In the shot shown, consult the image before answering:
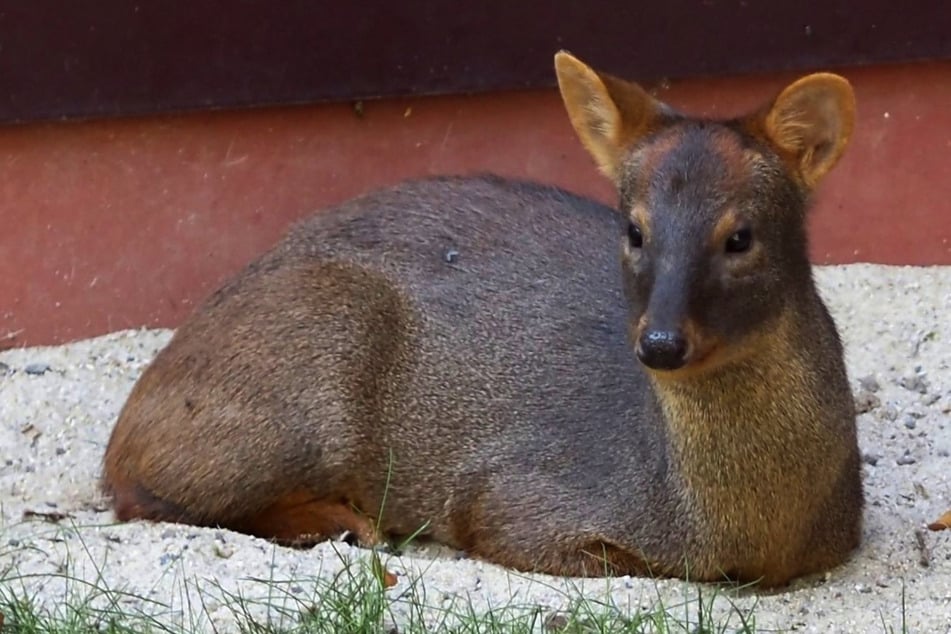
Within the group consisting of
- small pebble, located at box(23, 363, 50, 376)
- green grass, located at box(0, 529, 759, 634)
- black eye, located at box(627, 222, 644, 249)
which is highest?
black eye, located at box(627, 222, 644, 249)

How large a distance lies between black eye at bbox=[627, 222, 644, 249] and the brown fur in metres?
0.01

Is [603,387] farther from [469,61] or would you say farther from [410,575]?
[469,61]

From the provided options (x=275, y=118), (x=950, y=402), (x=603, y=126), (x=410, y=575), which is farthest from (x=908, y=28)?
(x=410, y=575)

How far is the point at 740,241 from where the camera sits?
5.42m

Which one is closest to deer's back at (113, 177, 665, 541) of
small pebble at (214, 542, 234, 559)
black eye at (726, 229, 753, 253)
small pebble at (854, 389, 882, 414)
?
small pebble at (214, 542, 234, 559)

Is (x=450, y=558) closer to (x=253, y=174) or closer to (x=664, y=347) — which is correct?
(x=664, y=347)

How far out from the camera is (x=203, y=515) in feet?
21.0

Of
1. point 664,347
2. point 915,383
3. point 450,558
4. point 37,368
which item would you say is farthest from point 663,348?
point 37,368

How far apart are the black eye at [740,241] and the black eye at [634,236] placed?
26 cm

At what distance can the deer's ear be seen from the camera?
17.9 ft

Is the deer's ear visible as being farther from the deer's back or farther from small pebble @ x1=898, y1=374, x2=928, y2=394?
small pebble @ x1=898, y1=374, x2=928, y2=394

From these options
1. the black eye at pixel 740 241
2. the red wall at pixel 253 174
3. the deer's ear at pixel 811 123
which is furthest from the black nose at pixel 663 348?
the red wall at pixel 253 174

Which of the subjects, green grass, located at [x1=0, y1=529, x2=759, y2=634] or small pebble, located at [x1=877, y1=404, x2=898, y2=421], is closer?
green grass, located at [x1=0, y1=529, x2=759, y2=634]

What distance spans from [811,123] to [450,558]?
6.50 ft
